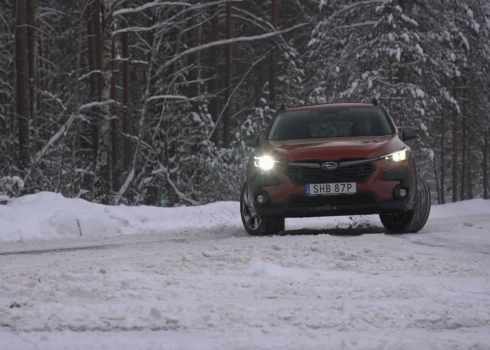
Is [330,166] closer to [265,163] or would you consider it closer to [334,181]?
[334,181]

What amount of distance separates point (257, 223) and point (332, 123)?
1.98 meters

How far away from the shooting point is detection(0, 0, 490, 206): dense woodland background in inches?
737

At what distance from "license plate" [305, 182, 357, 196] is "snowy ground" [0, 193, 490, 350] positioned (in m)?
0.74

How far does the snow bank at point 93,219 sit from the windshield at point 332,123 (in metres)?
1.84

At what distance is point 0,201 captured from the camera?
14.6m

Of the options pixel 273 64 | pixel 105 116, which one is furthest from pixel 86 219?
pixel 273 64

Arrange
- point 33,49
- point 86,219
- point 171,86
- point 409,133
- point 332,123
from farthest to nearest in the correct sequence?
point 33,49
point 171,86
point 86,219
point 332,123
point 409,133

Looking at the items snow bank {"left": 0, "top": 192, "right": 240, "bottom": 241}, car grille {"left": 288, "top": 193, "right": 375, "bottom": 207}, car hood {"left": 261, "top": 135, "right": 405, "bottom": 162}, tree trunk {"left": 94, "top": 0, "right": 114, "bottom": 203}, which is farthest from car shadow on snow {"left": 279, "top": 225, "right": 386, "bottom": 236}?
tree trunk {"left": 94, "top": 0, "right": 114, "bottom": 203}

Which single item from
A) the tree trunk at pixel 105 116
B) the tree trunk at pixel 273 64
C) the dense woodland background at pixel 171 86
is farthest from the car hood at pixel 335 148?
the tree trunk at pixel 273 64

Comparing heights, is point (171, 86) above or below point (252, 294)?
above

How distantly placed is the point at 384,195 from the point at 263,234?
169cm

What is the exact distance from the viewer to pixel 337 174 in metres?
9.93

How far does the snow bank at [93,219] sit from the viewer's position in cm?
1203

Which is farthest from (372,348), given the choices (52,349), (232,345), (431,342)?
(52,349)
